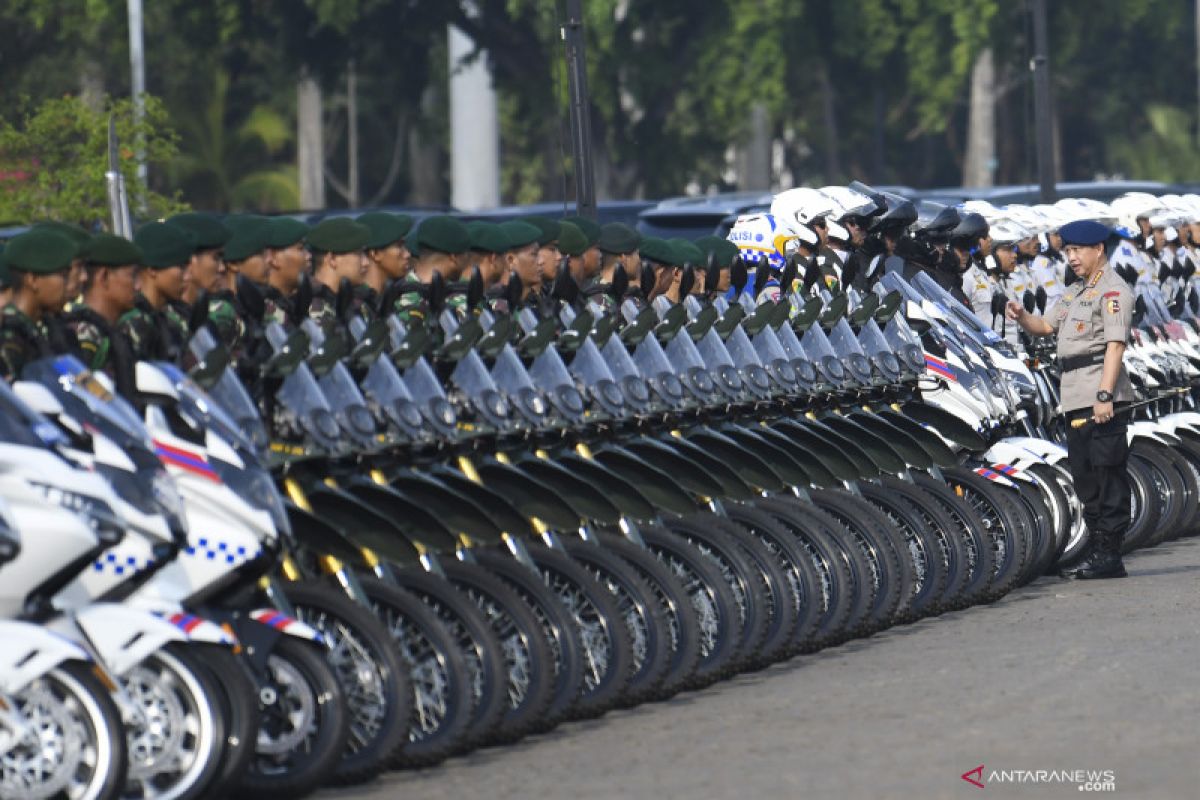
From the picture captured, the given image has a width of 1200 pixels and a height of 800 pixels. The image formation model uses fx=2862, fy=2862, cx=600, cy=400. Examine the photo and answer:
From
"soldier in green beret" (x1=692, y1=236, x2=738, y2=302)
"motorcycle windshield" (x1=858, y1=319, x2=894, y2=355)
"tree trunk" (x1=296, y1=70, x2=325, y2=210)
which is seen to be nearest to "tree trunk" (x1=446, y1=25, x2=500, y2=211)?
"tree trunk" (x1=296, y1=70, x2=325, y2=210)

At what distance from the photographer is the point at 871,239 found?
14.5 meters

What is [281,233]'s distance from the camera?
10.4 m

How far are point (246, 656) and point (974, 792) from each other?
2177mm

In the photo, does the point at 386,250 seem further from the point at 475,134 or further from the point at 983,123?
A: the point at 983,123

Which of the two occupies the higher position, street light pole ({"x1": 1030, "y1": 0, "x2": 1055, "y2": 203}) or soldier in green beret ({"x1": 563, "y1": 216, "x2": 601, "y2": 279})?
street light pole ({"x1": 1030, "y1": 0, "x2": 1055, "y2": 203})

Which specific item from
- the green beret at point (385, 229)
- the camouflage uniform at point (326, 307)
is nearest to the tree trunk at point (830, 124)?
the green beret at point (385, 229)

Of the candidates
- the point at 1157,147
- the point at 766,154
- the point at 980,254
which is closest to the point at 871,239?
the point at 980,254

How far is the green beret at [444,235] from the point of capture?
11371 millimetres

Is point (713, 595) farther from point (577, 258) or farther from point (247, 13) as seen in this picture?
point (247, 13)

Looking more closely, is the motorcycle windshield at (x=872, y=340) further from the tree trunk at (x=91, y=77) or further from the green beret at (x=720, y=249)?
the tree trunk at (x=91, y=77)

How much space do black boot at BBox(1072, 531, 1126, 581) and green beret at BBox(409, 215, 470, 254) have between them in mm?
4288

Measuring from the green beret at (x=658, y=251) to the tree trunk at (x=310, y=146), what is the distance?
112 feet

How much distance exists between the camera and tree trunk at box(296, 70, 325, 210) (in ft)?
154

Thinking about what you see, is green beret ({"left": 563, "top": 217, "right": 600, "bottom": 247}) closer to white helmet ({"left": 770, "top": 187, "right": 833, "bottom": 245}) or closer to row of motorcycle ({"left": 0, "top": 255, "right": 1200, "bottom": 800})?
row of motorcycle ({"left": 0, "top": 255, "right": 1200, "bottom": 800})
